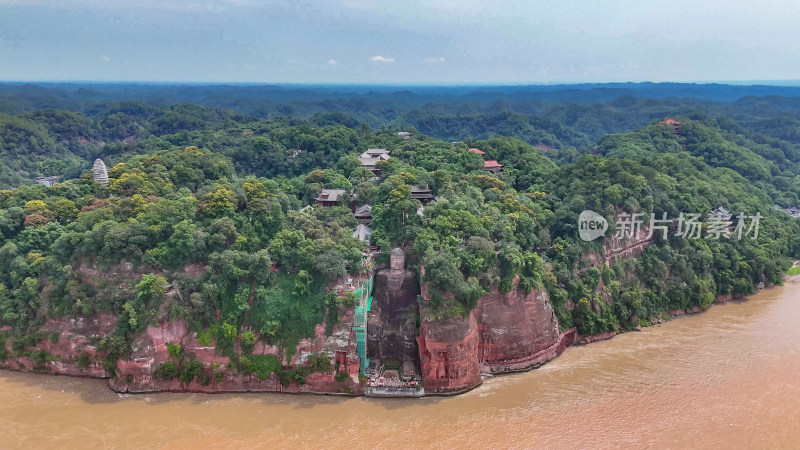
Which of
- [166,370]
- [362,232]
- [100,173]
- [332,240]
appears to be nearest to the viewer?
[166,370]

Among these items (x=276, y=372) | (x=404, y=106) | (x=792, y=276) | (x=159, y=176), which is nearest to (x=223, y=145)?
(x=159, y=176)

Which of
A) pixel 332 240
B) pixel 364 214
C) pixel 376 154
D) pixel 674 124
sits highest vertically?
pixel 674 124

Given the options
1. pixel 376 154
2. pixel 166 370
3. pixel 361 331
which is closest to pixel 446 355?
pixel 361 331

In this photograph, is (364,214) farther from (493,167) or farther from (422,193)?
(493,167)

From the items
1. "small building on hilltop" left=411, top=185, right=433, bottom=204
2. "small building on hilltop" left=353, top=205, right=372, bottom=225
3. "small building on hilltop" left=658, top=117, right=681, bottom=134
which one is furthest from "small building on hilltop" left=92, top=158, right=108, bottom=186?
"small building on hilltop" left=658, top=117, right=681, bottom=134

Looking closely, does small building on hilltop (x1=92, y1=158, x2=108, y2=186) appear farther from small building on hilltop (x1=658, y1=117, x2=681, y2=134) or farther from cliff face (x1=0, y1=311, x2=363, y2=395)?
small building on hilltop (x1=658, y1=117, x2=681, y2=134)
